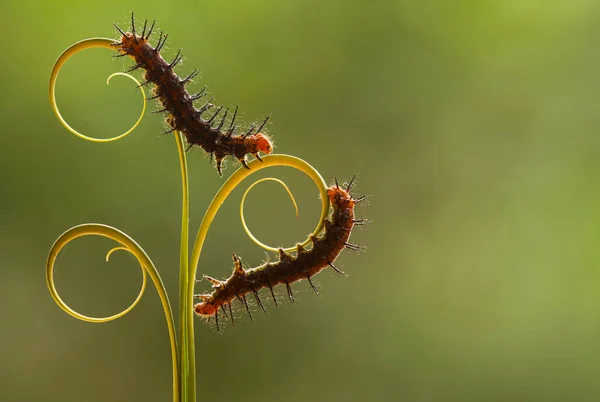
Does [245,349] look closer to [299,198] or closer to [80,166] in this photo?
[299,198]

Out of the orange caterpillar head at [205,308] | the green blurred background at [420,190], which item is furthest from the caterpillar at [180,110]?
the green blurred background at [420,190]

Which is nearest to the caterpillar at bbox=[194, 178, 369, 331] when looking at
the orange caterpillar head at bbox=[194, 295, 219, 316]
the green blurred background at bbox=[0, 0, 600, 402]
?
the orange caterpillar head at bbox=[194, 295, 219, 316]

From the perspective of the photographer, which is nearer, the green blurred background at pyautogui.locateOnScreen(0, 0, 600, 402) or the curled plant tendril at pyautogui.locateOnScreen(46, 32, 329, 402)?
the curled plant tendril at pyautogui.locateOnScreen(46, 32, 329, 402)

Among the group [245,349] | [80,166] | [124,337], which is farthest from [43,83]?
[245,349]

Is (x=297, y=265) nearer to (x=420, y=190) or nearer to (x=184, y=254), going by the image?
(x=184, y=254)

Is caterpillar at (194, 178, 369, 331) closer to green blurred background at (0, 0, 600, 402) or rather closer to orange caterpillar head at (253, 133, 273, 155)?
orange caterpillar head at (253, 133, 273, 155)
